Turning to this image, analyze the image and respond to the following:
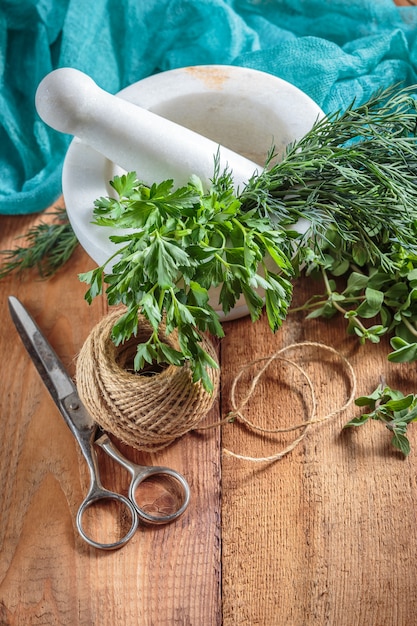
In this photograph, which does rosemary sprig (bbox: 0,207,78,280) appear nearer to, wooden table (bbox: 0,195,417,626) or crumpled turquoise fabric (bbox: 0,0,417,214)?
crumpled turquoise fabric (bbox: 0,0,417,214)

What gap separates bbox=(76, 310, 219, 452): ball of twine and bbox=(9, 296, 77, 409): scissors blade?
70mm

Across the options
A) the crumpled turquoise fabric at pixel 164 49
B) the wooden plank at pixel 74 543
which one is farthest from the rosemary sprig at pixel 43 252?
the wooden plank at pixel 74 543

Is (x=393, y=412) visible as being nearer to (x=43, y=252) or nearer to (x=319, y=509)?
(x=319, y=509)

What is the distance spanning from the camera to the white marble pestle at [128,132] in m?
1.10

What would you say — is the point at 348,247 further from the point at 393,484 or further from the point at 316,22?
the point at 316,22

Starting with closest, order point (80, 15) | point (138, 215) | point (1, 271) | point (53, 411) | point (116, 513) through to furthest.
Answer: point (138, 215) → point (116, 513) → point (53, 411) → point (1, 271) → point (80, 15)

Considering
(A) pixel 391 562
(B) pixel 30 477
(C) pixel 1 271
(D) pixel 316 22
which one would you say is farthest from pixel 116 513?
(D) pixel 316 22

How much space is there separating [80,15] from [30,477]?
0.92 m

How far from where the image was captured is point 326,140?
3.67 feet

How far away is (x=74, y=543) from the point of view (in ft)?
3.56

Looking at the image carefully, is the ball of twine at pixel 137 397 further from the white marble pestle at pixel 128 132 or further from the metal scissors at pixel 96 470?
the white marble pestle at pixel 128 132

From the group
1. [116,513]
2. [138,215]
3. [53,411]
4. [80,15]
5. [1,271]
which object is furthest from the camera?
[80,15]

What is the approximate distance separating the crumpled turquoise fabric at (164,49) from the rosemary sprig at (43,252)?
75 millimetres

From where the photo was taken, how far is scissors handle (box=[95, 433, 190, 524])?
107 centimetres
